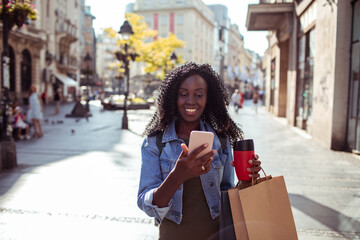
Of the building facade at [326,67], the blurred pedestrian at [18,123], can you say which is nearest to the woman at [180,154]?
the building facade at [326,67]

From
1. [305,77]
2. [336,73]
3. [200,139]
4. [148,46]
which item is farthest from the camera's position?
[148,46]

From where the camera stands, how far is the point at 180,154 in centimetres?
173

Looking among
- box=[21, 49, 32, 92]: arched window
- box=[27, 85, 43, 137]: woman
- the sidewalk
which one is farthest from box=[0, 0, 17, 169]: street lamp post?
box=[21, 49, 32, 92]: arched window

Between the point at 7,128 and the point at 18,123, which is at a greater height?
the point at 7,128

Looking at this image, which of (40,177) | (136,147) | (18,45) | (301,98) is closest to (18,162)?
(40,177)

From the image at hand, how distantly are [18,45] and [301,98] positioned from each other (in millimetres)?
23796

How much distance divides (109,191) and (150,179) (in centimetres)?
394

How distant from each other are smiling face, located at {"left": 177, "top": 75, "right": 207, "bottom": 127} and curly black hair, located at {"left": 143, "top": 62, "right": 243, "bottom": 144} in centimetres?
3

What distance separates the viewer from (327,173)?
6.90 metres

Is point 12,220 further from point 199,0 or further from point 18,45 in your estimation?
point 199,0

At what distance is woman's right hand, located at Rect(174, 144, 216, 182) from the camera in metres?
1.51

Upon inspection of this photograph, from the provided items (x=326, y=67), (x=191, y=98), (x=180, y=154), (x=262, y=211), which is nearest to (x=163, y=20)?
(x=326, y=67)

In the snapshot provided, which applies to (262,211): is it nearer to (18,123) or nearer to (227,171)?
(227,171)

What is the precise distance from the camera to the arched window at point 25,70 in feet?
105
